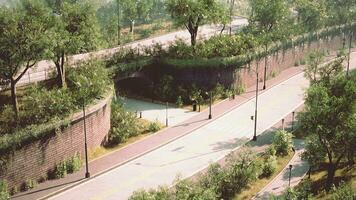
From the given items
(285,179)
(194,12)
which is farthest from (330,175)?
(194,12)

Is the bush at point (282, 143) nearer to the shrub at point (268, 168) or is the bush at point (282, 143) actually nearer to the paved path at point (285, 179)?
the paved path at point (285, 179)

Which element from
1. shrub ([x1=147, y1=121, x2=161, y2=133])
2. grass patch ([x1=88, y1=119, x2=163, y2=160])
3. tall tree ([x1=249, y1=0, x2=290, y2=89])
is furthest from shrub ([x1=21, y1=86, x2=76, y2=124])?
tall tree ([x1=249, y1=0, x2=290, y2=89])

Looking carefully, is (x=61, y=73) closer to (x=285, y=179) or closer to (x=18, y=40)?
(x=18, y=40)

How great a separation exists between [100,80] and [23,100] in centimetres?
630

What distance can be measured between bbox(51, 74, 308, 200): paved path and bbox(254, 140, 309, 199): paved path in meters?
4.97

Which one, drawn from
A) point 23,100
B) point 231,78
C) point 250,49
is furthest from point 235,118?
point 23,100

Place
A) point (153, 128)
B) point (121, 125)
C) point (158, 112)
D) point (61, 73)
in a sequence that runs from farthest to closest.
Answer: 1. point (158, 112)
2. point (153, 128)
3. point (121, 125)
4. point (61, 73)

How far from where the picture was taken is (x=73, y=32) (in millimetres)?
39188

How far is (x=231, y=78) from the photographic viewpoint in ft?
173

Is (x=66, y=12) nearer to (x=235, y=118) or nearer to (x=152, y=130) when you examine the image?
(x=152, y=130)

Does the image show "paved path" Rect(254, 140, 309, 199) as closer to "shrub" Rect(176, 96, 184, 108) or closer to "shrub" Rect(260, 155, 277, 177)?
"shrub" Rect(260, 155, 277, 177)

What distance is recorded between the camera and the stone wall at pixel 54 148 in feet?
104

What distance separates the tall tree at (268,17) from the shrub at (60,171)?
28.7 m

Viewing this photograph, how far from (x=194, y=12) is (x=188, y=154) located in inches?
692
